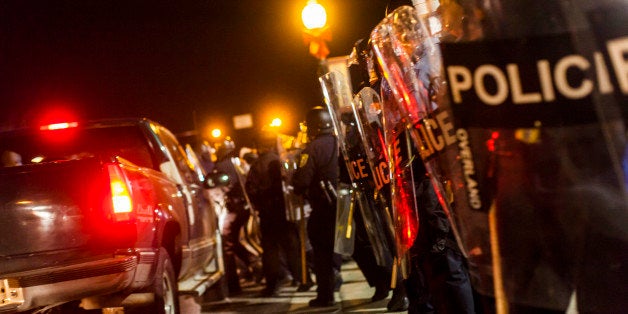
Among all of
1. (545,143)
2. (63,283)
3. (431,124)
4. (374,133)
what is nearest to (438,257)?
(374,133)

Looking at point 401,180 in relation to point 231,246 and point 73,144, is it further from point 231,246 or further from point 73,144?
point 231,246

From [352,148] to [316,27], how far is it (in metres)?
8.84

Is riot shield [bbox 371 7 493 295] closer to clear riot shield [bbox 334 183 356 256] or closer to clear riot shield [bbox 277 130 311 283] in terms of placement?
clear riot shield [bbox 334 183 356 256]

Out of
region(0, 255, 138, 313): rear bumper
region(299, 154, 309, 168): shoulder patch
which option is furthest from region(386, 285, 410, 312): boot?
region(0, 255, 138, 313): rear bumper

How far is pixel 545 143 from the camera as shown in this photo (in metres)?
2.03

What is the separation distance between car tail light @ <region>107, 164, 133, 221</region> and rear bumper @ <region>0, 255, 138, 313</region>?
0.32 meters

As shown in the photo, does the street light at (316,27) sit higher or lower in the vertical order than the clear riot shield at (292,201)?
higher

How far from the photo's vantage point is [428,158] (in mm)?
2688

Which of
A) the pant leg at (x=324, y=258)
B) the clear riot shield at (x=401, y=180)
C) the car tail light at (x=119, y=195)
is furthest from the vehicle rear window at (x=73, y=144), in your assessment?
the clear riot shield at (x=401, y=180)

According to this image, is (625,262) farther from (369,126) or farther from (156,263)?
(156,263)

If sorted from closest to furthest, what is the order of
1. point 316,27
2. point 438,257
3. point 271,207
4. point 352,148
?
1. point 438,257
2. point 352,148
3. point 271,207
4. point 316,27

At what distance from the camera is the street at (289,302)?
7223 mm

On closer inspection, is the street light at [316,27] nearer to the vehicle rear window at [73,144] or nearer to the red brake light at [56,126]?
the vehicle rear window at [73,144]

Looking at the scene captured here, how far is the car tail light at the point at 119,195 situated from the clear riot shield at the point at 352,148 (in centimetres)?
157
